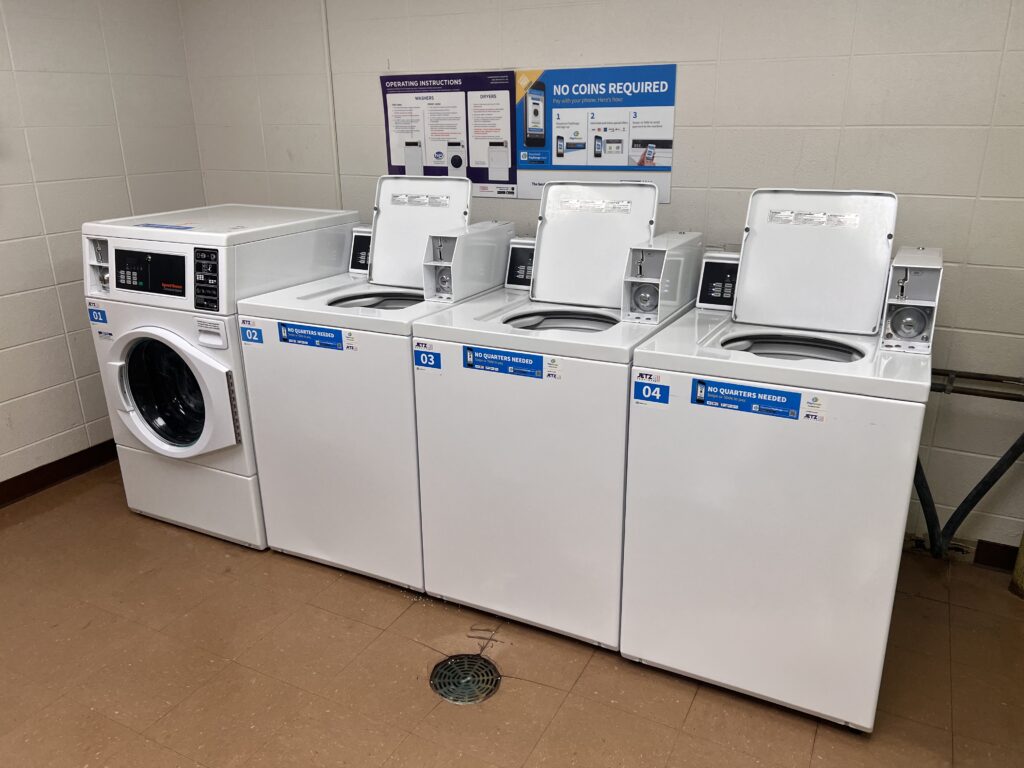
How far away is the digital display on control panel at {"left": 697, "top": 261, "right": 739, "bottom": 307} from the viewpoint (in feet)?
8.45

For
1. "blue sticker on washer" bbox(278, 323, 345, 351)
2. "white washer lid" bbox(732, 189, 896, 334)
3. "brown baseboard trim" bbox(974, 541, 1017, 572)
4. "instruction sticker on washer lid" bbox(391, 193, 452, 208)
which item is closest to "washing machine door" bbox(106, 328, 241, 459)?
"blue sticker on washer" bbox(278, 323, 345, 351)

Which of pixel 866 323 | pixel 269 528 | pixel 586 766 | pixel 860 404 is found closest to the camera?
pixel 860 404

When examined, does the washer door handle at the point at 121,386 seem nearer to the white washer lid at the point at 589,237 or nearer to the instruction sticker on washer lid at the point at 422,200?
the instruction sticker on washer lid at the point at 422,200

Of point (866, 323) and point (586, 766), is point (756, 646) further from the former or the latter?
point (866, 323)

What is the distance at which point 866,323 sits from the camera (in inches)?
91.8

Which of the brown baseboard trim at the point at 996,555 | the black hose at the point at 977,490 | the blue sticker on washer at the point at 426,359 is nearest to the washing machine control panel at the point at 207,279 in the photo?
the blue sticker on washer at the point at 426,359

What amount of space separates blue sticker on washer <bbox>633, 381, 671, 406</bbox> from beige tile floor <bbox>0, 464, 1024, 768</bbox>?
0.89 meters

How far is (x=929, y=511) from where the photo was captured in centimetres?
278

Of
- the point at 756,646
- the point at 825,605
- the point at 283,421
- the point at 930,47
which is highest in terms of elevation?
the point at 930,47

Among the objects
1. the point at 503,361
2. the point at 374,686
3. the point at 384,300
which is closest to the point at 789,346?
the point at 503,361

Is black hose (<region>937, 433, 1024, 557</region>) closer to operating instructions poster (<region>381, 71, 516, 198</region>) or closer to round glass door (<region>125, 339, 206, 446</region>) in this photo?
operating instructions poster (<region>381, 71, 516, 198</region>)

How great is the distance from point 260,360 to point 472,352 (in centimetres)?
90

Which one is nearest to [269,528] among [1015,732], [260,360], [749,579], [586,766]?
[260,360]

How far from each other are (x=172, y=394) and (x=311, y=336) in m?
0.96
